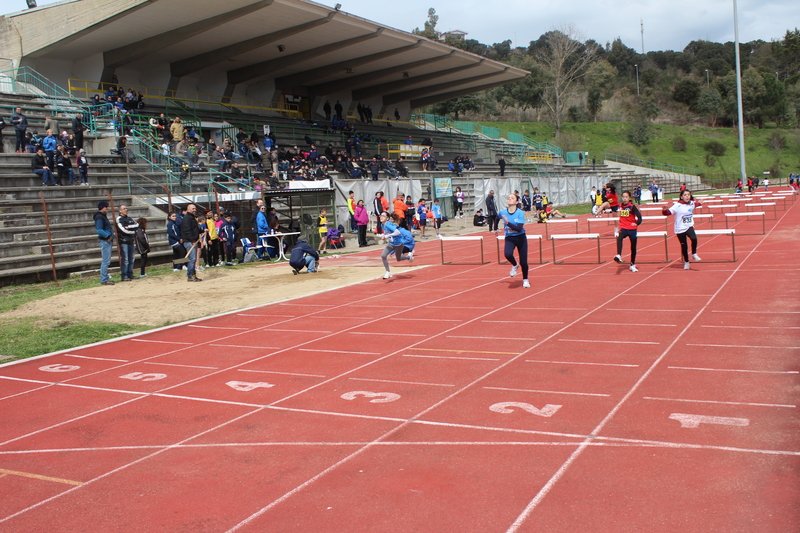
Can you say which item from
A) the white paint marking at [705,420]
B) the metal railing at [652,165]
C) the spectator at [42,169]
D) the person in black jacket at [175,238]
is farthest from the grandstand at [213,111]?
the white paint marking at [705,420]

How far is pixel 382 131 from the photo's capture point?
4769cm

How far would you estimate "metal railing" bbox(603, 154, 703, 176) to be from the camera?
69.9 m

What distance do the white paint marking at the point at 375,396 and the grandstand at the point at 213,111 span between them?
13.1 meters

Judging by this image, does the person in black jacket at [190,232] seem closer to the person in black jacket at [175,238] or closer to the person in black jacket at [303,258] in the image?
the person in black jacket at [175,238]

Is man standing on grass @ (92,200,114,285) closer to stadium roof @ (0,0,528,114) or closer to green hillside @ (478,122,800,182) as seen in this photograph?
stadium roof @ (0,0,528,114)

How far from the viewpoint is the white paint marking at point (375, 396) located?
6.81 meters

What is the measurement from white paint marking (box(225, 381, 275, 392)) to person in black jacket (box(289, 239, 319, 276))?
31.5 ft

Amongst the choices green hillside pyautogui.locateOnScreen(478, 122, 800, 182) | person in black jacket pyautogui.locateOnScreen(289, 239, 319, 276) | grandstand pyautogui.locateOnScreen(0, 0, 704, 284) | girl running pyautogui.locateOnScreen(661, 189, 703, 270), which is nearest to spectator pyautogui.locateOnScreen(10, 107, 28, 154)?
grandstand pyautogui.locateOnScreen(0, 0, 704, 284)

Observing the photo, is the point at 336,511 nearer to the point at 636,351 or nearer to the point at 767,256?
the point at 636,351

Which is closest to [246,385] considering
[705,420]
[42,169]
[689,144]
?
[705,420]

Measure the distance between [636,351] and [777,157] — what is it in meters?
80.1

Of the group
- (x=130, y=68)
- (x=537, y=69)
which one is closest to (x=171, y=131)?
(x=130, y=68)

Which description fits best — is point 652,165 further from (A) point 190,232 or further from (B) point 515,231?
(B) point 515,231

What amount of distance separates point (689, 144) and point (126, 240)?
75.5m
